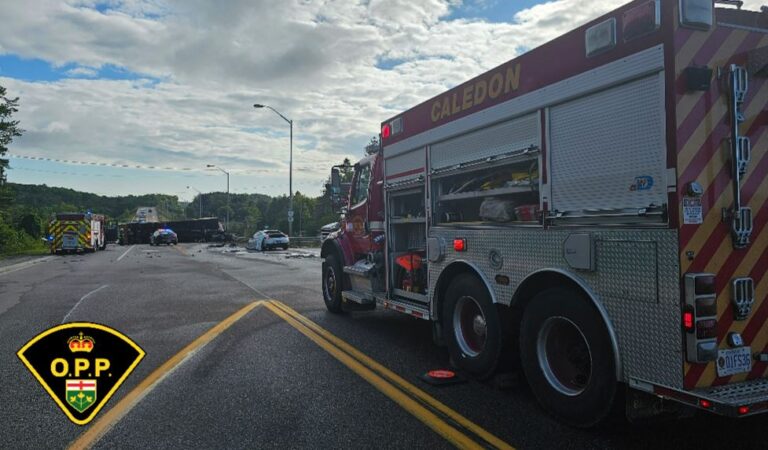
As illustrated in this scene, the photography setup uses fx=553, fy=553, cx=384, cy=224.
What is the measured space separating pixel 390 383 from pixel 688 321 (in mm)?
2781

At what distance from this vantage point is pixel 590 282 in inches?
152

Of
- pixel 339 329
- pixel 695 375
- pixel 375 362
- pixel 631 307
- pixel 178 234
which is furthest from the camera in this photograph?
pixel 178 234

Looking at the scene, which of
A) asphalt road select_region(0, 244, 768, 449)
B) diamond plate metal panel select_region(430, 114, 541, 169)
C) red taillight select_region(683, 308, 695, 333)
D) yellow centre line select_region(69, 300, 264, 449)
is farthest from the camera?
diamond plate metal panel select_region(430, 114, 541, 169)

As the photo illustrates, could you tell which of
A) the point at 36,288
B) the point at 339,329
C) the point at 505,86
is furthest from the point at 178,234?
the point at 505,86

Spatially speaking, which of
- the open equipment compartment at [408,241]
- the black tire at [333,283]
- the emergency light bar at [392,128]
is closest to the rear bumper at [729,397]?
the open equipment compartment at [408,241]

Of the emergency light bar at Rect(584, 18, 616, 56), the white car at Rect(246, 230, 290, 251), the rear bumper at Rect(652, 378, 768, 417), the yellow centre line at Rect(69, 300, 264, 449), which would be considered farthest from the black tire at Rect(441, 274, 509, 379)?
the white car at Rect(246, 230, 290, 251)

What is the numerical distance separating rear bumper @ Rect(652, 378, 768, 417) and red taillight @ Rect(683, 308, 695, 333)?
37 centimetres

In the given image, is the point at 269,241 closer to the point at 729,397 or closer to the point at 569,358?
the point at 569,358

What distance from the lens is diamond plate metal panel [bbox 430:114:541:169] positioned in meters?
4.60

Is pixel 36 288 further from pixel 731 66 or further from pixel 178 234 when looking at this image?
pixel 178 234

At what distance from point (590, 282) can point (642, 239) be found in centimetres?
52

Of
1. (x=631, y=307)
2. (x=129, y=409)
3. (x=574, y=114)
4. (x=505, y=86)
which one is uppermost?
(x=505, y=86)

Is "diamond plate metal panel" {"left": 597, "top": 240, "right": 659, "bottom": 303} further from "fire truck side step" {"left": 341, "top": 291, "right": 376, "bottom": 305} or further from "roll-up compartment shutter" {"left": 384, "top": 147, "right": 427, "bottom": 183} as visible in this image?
"fire truck side step" {"left": 341, "top": 291, "right": 376, "bottom": 305}

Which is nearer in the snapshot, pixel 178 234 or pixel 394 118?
pixel 394 118
